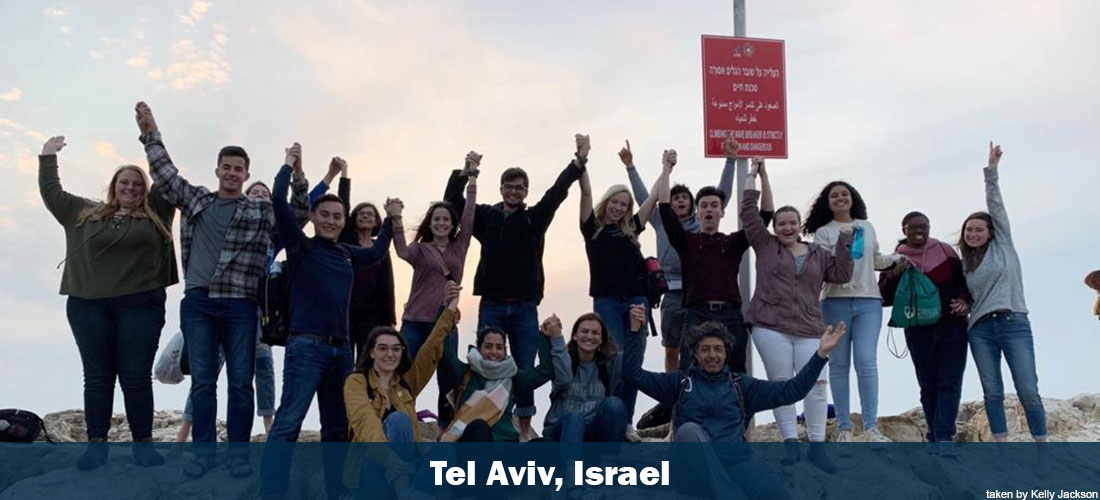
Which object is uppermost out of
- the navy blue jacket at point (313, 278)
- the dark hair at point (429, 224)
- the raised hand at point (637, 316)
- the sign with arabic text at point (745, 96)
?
the sign with arabic text at point (745, 96)

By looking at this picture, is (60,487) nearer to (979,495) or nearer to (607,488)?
(607,488)

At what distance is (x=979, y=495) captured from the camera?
8.12m

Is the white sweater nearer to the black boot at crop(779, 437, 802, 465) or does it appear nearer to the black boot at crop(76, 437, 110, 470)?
the black boot at crop(779, 437, 802, 465)

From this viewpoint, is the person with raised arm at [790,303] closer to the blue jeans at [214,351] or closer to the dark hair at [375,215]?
the dark hair at [375,215]

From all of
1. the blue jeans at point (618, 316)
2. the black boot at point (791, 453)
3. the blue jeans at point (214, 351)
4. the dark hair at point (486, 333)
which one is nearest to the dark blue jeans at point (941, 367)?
the black boot at point (791, 453)

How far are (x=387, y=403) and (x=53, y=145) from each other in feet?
12.2

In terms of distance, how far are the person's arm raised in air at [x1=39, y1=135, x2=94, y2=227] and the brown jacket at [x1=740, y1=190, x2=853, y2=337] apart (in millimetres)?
5590

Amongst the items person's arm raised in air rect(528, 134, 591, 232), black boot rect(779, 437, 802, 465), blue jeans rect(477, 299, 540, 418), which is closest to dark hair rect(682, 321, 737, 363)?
black boot rect(779, 437, 802, 465)

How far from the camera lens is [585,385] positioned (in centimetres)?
723

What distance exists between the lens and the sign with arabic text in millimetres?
10375

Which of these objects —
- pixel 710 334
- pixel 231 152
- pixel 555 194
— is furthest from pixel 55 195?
pixel 710 334

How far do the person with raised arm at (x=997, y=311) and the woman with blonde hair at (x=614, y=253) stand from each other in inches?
123

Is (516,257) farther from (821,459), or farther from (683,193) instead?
(821,459)

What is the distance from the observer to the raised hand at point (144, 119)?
7.28 metres
